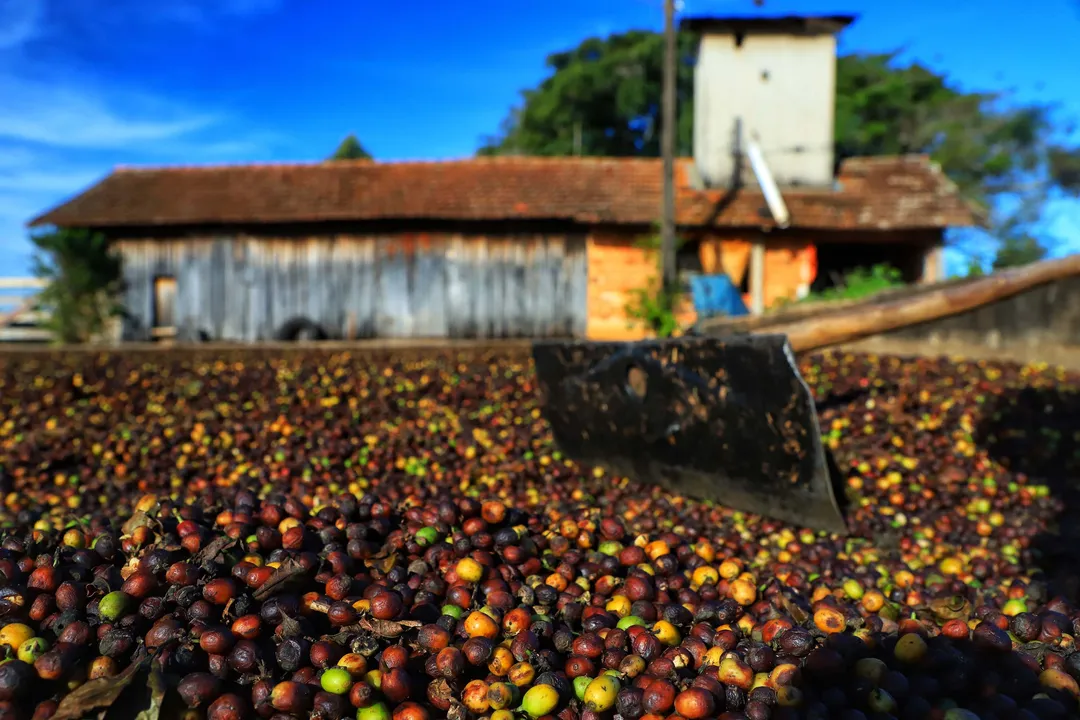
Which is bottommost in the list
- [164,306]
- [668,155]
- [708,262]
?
[164,306]

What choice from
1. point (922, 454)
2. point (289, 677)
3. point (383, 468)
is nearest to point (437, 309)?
point (383, 468)

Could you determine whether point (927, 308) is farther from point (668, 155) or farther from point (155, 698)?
point (668, 155)

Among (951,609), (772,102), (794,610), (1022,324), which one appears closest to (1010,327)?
(1022,324)

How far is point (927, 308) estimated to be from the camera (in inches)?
166

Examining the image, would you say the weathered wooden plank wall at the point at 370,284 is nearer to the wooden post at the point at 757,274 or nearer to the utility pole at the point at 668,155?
the utility pole at the point at 668,155

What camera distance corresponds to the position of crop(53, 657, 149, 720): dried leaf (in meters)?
1.51

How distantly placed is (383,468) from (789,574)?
3.24 meters

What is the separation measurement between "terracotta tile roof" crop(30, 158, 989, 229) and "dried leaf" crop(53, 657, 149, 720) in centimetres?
1451

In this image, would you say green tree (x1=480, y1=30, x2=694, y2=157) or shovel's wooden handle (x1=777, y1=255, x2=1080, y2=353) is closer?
shovel's wooden handle (x1=777, y1=255, x2=1080, y2=353)

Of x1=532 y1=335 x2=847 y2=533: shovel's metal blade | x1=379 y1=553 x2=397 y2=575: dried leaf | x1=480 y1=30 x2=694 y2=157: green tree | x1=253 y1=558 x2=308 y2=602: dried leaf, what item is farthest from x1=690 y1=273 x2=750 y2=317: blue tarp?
x1=480 y1=30 x2=694 y2=157: green tree

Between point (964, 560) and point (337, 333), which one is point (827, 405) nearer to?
point (964, 560)

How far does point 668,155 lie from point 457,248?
17.2ft

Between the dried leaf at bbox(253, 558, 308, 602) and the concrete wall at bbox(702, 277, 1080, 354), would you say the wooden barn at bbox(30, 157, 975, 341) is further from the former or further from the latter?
the dried leaf at bbox(253, 558, 308, 602)

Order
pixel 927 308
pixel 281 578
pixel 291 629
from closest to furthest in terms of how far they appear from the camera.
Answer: pixel 291 629
pixel 281 578
pixel 927 308
